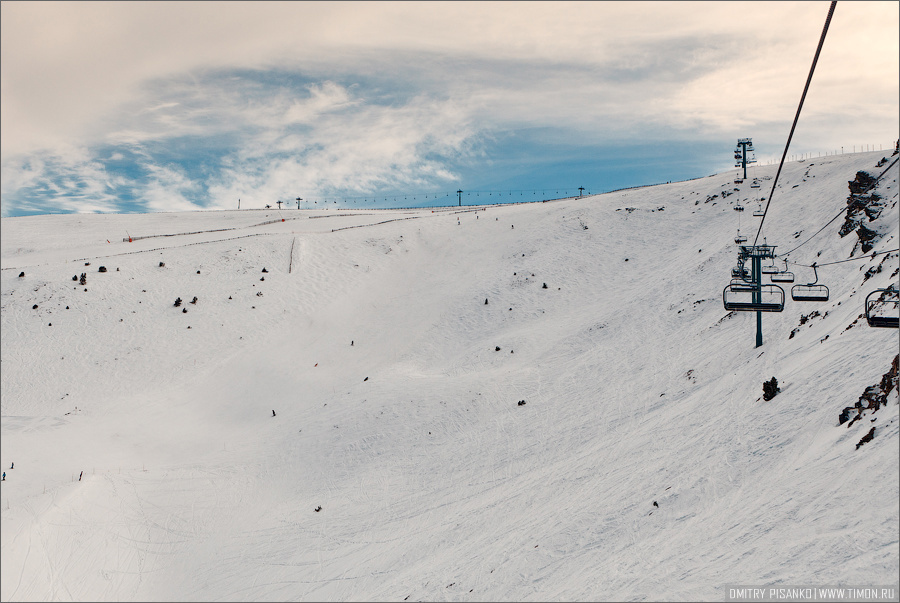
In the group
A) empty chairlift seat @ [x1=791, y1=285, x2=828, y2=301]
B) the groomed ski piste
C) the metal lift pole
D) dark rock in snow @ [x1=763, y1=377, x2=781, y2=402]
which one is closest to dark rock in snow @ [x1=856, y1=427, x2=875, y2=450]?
the groomed ski piste

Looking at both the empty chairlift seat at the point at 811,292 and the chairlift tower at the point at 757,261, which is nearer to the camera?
the empty chairlift seat at the point at 811,292

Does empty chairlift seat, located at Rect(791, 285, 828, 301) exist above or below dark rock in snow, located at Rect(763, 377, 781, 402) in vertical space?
above

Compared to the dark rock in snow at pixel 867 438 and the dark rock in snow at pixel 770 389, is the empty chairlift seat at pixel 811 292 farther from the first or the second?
the dark rock in snow at pixel 867 438

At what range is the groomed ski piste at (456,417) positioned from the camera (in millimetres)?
14219

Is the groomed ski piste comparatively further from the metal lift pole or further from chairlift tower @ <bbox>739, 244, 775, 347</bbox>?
chairlift tower @ <bbox>739, 244, 775, 347</bbox>

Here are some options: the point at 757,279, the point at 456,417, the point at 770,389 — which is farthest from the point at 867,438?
the point at 456,417

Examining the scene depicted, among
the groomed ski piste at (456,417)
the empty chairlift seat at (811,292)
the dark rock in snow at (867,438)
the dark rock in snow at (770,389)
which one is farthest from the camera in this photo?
the dark rock in snow at (770,389)

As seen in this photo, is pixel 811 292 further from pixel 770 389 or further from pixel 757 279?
pixel 770 389

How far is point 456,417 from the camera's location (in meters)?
28.0

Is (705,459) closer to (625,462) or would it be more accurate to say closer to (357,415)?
(625,462)

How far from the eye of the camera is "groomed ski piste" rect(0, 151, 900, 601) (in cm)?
1422

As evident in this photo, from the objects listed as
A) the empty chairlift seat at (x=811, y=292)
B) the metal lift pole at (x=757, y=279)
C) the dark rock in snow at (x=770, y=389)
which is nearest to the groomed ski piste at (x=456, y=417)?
the dark rock in snow at (x=770, y=389)

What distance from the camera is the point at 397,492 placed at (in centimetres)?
2278

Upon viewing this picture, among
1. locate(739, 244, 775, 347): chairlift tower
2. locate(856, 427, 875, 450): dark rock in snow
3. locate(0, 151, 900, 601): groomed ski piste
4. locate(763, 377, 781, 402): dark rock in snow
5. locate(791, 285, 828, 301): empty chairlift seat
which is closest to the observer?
locate(856, 427, 875, 450): dark rock in snow
